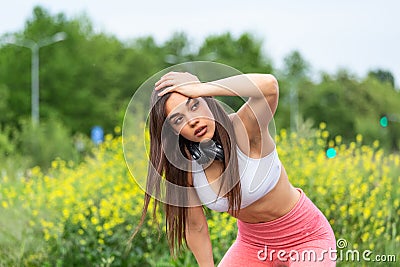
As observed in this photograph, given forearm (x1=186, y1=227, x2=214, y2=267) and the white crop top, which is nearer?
the white crop top

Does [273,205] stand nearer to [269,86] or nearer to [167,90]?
[269,86]

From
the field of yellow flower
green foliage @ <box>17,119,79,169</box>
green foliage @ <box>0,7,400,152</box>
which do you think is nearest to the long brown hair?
the field of yellow flower

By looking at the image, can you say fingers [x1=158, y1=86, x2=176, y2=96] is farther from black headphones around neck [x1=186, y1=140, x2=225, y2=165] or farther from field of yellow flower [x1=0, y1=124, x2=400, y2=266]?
field of yellow flower [x1=0, y1=124, x2=400, y2=266]

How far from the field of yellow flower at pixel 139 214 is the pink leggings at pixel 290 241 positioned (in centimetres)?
247

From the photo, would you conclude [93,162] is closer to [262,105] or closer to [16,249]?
[16,249]

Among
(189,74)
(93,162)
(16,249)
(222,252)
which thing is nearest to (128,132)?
(189,74)

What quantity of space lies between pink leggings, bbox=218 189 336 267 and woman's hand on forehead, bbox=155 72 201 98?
0.72 m

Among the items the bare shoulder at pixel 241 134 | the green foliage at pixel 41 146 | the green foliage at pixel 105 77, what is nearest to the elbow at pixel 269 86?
the bare shoulder at pixel 241 134

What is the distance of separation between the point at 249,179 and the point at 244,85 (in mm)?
429

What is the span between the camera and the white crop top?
313 centimetres

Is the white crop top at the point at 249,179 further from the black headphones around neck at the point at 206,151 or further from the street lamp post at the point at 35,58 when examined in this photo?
the street lamp post at the point at 35,58

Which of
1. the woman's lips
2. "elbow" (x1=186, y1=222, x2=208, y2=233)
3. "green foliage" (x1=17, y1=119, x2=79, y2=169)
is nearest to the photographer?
the woman's lips

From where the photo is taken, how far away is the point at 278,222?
326 cm

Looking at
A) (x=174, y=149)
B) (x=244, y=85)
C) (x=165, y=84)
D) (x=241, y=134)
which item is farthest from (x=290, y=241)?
(x=165, y=84)
